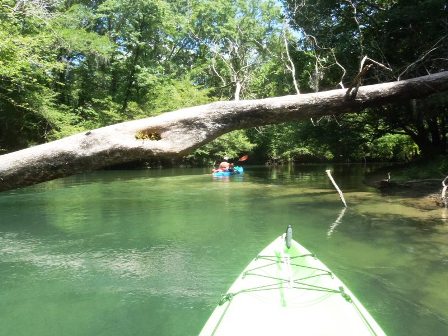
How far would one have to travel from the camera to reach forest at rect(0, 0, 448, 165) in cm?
1388

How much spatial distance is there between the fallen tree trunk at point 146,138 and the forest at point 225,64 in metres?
Result: 0.98

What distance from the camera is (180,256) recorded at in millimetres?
7316

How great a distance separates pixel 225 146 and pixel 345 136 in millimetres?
15604

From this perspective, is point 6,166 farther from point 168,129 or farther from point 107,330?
point 107,330

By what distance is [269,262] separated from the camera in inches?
186

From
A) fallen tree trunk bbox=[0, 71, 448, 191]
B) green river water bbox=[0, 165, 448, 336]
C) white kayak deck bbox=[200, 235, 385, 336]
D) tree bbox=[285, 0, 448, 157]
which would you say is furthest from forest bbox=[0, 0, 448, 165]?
green river water bbox=[0, 165, 448, 336]

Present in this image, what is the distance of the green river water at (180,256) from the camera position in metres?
4.79

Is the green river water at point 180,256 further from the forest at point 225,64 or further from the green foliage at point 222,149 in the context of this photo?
the green foliage at point 222,149

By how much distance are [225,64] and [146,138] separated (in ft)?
96.5

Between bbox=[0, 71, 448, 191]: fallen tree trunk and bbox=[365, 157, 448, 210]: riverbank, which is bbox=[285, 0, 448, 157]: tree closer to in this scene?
bbox=[365, 157, 448, 210]: riverbank

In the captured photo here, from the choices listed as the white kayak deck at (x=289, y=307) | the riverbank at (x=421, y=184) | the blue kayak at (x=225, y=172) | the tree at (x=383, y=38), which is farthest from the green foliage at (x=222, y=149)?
the white kayak deck at (x=289, y=307)

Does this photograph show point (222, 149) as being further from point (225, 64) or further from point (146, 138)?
point (146, 138)

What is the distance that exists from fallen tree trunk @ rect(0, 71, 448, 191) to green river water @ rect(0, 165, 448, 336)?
2098 millimetres

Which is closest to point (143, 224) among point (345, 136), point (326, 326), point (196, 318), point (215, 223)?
point (215, 223)
